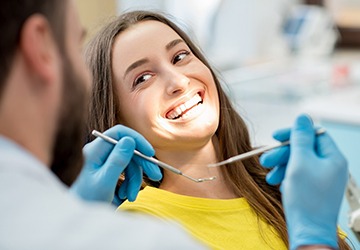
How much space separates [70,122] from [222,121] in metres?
0.83

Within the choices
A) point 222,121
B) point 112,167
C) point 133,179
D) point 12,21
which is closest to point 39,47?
point 12,21

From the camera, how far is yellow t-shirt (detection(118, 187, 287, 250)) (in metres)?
1.60

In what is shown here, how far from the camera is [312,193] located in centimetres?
132

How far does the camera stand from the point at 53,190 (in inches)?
37.4

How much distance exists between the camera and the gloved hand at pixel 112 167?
4.84 feet

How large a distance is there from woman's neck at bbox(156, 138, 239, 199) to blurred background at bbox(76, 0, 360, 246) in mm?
1043

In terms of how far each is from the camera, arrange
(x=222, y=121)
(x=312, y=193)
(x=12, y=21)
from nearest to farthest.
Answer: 1. (x=12, y=21)
2. (x=312, y=193)
3. (x=222, y=121)

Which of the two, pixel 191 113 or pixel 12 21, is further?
pixel 191 113

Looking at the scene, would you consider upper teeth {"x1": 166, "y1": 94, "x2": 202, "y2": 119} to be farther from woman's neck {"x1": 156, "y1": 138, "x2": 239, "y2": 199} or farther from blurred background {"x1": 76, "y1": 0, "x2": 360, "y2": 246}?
blurred background {"x1": 76, "y1": 0, "x2": 360, "y2": 246}

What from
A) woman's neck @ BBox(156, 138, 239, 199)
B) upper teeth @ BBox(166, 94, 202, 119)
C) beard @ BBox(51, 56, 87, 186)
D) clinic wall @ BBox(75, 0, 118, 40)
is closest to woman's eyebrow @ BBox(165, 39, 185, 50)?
upper teeth @ BBox(166, 94, 202, 119)

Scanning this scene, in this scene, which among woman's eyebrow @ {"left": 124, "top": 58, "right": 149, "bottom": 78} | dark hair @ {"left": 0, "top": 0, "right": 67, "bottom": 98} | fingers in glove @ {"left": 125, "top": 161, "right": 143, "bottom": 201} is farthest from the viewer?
woman's eyebrow @ {"left": 124, "top": 58, "right": 149, "bottom": 78}

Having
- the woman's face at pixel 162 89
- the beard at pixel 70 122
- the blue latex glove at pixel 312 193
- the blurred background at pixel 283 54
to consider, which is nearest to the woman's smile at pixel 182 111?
the woman's face at pixel 162 89

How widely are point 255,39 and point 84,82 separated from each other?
9.02ft

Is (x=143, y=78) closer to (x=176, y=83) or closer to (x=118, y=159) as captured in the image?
(x=176, y=83)
